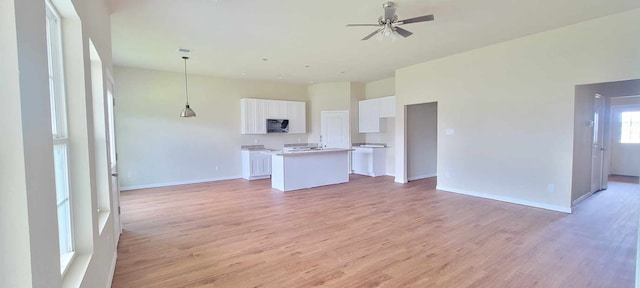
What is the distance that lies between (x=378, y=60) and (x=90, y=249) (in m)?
5.50

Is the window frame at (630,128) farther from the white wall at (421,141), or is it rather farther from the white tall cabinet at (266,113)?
the white tall cabinet at (266,113)

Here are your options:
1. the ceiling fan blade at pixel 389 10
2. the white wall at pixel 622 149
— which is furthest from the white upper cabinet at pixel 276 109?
the white wall at pixel 622 149

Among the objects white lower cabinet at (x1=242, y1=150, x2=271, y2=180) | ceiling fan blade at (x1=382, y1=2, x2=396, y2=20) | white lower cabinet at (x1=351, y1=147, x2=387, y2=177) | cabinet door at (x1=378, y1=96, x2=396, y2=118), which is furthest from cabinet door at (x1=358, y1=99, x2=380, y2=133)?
ceiling fan blade at (x1=382, y1=2, x2=396, y2=20)

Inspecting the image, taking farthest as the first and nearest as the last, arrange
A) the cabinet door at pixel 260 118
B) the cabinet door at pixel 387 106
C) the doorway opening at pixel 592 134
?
the cabinet door at pixel 260 118, the cabinet door at pixel 387 106, the doorway opening at pixel 592 134

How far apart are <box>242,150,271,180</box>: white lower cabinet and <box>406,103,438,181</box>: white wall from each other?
12.5 ft

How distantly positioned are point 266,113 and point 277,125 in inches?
19.2

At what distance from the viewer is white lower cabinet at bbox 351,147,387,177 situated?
792 centimetres

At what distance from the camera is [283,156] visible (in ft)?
20.1

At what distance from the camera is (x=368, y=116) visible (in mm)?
8250

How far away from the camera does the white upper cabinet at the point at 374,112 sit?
760cm

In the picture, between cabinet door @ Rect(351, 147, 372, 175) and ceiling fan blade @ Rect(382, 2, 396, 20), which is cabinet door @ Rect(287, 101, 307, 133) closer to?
cabinet door @ Rect(351, 147, 372, 175)

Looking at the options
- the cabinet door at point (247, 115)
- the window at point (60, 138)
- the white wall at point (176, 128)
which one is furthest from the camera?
the cabinet door at point (247, 115)

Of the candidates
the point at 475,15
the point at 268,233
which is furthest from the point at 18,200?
the point at 475,15

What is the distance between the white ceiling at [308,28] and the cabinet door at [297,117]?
2.38m
